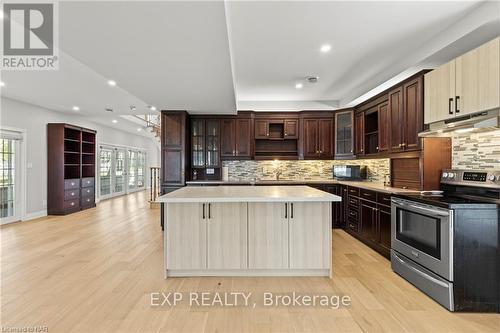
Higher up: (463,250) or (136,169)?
(136,169)

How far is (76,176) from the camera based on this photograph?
7.43m

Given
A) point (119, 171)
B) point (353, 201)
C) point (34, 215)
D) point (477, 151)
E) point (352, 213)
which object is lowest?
point (34, 215)

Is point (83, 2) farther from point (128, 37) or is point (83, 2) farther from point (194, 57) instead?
point (194, 57)

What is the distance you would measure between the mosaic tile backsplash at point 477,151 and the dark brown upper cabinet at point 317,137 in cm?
282

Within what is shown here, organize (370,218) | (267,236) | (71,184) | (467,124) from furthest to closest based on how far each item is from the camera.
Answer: (71,184) < (370,218) < (267,236) < (467,124)

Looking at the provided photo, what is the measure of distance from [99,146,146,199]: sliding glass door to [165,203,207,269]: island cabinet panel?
7750 mm

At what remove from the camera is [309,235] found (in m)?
3.05

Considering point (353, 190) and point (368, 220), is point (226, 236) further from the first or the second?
point (353, 190)

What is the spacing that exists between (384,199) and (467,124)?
141 cm

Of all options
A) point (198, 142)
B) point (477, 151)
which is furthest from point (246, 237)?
point (198, 142)

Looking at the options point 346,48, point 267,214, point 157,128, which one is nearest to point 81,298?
point 267,214

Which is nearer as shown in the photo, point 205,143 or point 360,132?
point 360,132

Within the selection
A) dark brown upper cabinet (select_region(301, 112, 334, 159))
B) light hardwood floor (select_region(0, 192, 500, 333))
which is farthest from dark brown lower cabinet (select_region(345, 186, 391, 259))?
dark brown upper cabinet (select_region(301, 112, 334, 159))

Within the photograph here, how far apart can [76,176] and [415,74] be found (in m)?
8.04
